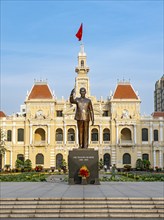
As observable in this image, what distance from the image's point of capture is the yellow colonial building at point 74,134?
69.1 metres

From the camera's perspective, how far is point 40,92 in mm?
72188

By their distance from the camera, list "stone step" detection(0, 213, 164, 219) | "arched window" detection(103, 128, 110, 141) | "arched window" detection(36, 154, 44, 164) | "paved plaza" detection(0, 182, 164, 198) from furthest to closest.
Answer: "arched window" detection(103, 128, 110, 141), "arched window" detection(36, 154, 44, 164), "paved plaza" detection(0, 182, 164, 198), "stone step" detection(0, 213, 164, 219)

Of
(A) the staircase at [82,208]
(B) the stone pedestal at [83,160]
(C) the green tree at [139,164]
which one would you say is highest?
(B) the stone pedestal at [83,160]

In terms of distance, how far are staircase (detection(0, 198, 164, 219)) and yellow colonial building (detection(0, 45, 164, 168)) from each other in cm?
5529

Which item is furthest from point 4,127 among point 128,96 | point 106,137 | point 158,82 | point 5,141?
point 158,82

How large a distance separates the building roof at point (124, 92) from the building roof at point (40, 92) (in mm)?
11572

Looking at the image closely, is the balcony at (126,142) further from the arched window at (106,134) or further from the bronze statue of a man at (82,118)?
the bronze statue of a man at (82,118)

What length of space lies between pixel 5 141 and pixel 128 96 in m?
22.4

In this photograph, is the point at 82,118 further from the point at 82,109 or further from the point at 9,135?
the point at 9,135

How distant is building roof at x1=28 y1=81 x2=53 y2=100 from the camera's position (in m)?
71.4

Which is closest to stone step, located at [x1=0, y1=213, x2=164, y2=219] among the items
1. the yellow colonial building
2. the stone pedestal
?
the stone pedestal

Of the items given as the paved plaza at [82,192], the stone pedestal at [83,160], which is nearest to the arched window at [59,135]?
the stone pedestal at [83,160]

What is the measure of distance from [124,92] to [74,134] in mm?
11434

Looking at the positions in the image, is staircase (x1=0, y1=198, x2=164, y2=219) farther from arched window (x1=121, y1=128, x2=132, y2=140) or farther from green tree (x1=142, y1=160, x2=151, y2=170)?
arched window (x1=121, y1=128, x2=132, y2=140)
